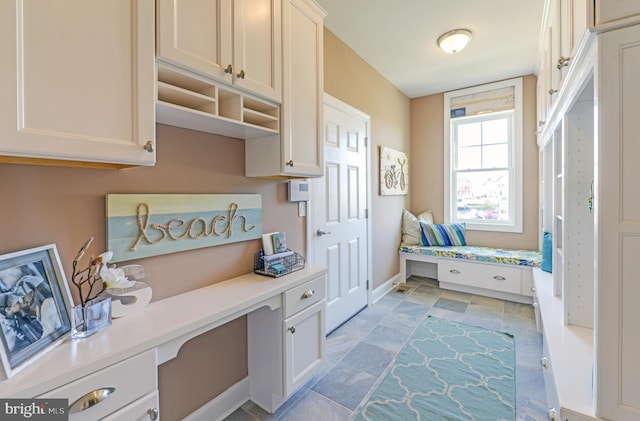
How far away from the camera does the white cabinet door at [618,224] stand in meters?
0.94

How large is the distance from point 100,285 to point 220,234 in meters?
0.59

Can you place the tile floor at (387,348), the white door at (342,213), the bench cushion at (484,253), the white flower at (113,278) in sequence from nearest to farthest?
the white flower at (113,278) → the tile floor at (387,348) → the white door at (342,213) → the bench cushion at (484,253)

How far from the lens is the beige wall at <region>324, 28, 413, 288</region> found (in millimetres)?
2674

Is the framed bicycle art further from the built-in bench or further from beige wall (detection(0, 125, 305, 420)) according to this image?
beige wall (detection(0, 125, 305, 420))

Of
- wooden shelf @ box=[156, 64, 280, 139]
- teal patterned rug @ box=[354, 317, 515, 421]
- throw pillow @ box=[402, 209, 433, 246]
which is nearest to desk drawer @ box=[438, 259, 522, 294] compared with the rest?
throw pillow @ box=[402, 209, 433, 246]

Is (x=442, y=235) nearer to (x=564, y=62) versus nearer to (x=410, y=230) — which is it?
(x=410, y=230)

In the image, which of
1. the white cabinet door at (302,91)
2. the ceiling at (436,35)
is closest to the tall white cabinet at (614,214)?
the white cabinet door at (302,91)

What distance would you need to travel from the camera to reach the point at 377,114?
11.2 ft

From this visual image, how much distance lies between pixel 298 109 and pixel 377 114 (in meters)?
1.97

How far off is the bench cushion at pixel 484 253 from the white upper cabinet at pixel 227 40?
2986 mm

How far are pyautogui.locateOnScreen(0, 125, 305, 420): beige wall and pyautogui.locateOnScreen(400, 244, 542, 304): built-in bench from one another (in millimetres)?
2315

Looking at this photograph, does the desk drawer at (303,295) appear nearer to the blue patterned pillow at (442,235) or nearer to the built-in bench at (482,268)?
the built-in bench at (482,268)

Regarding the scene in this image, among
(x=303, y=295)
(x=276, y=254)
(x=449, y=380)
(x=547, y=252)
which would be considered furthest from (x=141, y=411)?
(x=547, y=252)

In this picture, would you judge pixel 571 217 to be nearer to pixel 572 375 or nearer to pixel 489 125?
pixel 572 375
